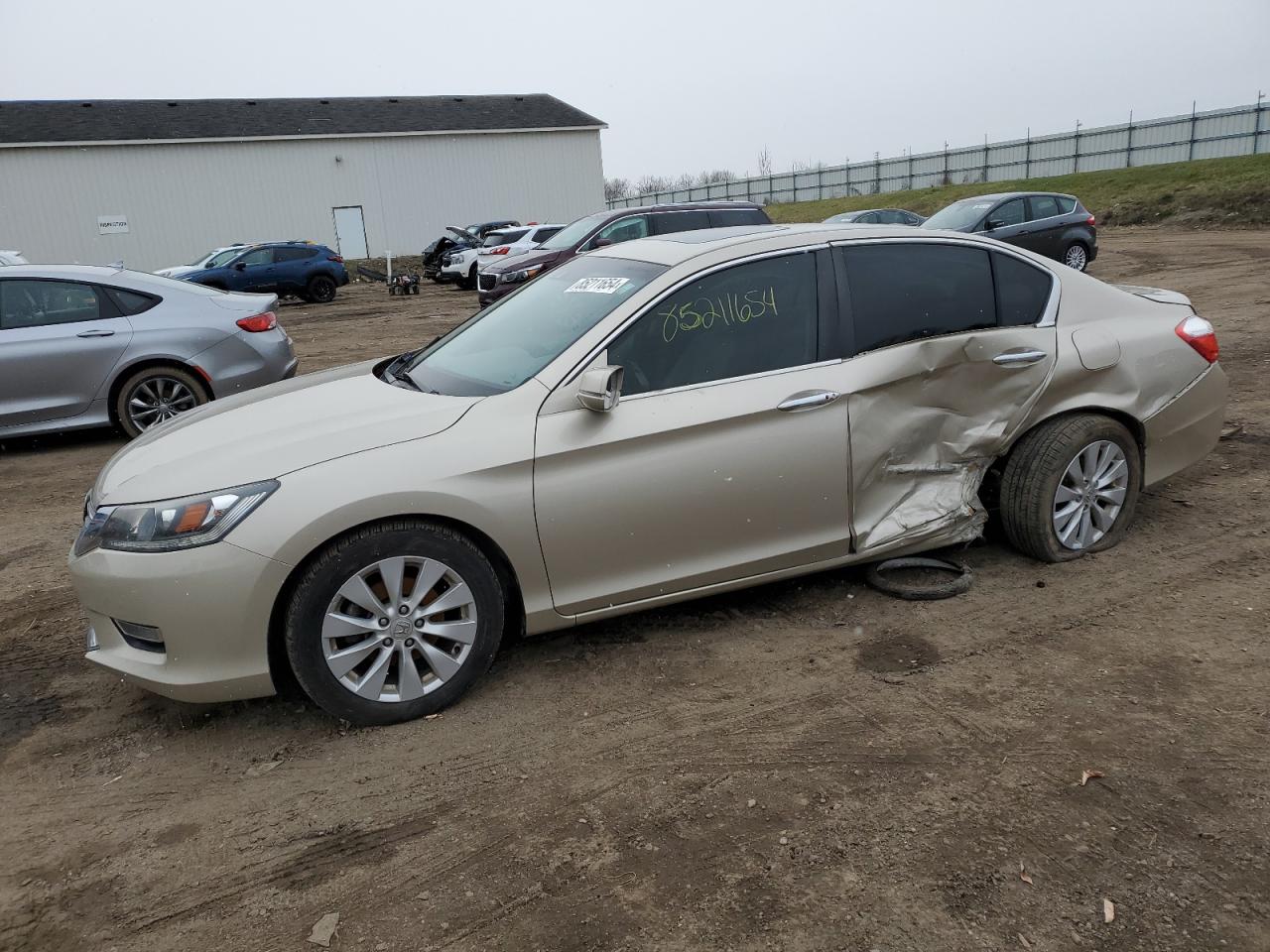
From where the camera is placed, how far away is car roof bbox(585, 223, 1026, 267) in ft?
13.6

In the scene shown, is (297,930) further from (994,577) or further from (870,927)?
(994,577)

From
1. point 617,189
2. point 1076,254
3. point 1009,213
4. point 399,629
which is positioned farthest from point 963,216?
point 617,189

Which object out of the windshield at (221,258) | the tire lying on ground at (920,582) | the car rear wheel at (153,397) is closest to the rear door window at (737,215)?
the car rear wheel at (153,397)

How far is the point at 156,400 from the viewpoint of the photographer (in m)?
8.03

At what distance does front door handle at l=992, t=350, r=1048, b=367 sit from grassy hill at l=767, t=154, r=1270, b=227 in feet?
84.6

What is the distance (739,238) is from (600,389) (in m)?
1.20

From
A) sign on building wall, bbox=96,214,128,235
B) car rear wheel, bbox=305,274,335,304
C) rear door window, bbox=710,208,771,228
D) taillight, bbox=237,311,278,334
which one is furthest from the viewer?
sign on building wall, bbox=96,214,128,235

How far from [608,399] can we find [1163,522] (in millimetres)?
3396

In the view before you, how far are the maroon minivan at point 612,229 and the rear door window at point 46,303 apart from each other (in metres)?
6.76

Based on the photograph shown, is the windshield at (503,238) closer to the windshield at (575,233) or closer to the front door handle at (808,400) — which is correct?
the windshield at (575,233)

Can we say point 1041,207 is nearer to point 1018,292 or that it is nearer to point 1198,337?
point 1198,337

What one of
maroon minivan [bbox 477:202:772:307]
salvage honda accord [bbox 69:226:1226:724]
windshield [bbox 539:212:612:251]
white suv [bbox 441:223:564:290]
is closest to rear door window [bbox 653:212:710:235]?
maroon minivan [bbox 477:202:772:307]

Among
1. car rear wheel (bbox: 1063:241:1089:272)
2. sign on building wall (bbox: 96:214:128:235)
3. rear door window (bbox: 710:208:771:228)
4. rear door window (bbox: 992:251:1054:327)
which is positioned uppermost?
sign on building wall (bbox: 96:214:128:235)

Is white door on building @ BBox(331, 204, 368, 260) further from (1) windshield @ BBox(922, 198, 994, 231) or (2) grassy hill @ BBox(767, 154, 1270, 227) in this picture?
(1) windshield @ BBox(922, 198, 994, 231)
